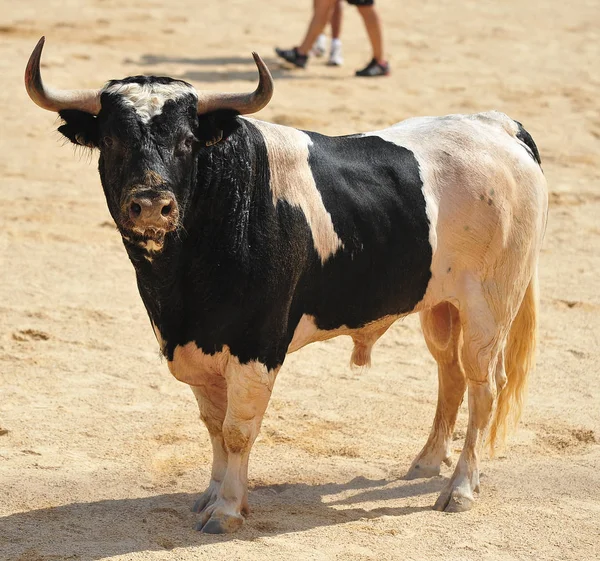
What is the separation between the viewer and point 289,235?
5004 millimetres

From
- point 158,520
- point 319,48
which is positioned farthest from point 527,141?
point 319,48

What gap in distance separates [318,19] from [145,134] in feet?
28.4

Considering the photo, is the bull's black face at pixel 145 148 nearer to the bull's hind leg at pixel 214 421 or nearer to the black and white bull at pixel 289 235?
the black and white bull at pixel 289 235

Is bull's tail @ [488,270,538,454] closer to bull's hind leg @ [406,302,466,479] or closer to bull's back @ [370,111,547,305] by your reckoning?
bull's hind leg @ [406,302,466,479]

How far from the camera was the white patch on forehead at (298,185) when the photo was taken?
5.07 m

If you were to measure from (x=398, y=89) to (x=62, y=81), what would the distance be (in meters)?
3.64

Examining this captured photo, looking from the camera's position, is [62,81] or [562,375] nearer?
[562,375]

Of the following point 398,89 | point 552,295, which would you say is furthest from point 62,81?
point 552,295

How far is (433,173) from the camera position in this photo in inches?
217

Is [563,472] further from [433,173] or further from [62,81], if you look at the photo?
[62,81]

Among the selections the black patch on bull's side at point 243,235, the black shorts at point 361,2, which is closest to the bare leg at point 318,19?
the black shorts at point 361,2

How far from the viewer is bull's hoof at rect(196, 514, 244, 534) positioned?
5.09 metres

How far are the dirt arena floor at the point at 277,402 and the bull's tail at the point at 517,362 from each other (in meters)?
0.23

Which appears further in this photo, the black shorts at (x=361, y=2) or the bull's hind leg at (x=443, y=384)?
the black shorts at (x=361, y=2)
